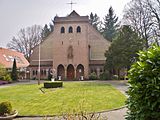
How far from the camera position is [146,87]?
4098mm

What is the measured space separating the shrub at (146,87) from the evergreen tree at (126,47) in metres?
36.5

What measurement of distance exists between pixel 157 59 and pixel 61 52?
1826 inches

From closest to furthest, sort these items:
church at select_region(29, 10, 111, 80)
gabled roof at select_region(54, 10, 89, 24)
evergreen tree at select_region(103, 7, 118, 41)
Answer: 1. church at select_region(29, 10, 111, 80)
2. gabled roof at select_region(54, 10, 89, 24)
3. evergreen tree at select_region(103, 7, 118, 41)

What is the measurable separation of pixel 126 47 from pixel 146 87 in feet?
125

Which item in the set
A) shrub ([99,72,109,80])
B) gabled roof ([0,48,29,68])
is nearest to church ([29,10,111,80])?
shrub ([99,72,109,80])

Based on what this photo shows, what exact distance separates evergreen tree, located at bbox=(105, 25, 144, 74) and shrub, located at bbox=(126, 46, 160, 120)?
120 feet

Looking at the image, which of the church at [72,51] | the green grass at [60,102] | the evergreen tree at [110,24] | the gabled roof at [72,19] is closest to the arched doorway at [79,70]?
the church at [72,51]

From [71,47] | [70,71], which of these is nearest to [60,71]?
[70,71]

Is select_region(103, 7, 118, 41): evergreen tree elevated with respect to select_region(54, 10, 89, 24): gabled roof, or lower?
elevated

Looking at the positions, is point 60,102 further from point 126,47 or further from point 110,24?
point 110,24

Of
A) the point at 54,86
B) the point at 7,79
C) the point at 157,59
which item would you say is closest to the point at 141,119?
the point at 157,59

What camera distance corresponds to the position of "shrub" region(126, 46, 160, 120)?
3965mm

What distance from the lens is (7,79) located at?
43.6m

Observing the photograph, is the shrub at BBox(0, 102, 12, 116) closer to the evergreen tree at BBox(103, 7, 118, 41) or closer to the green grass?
the green grass
